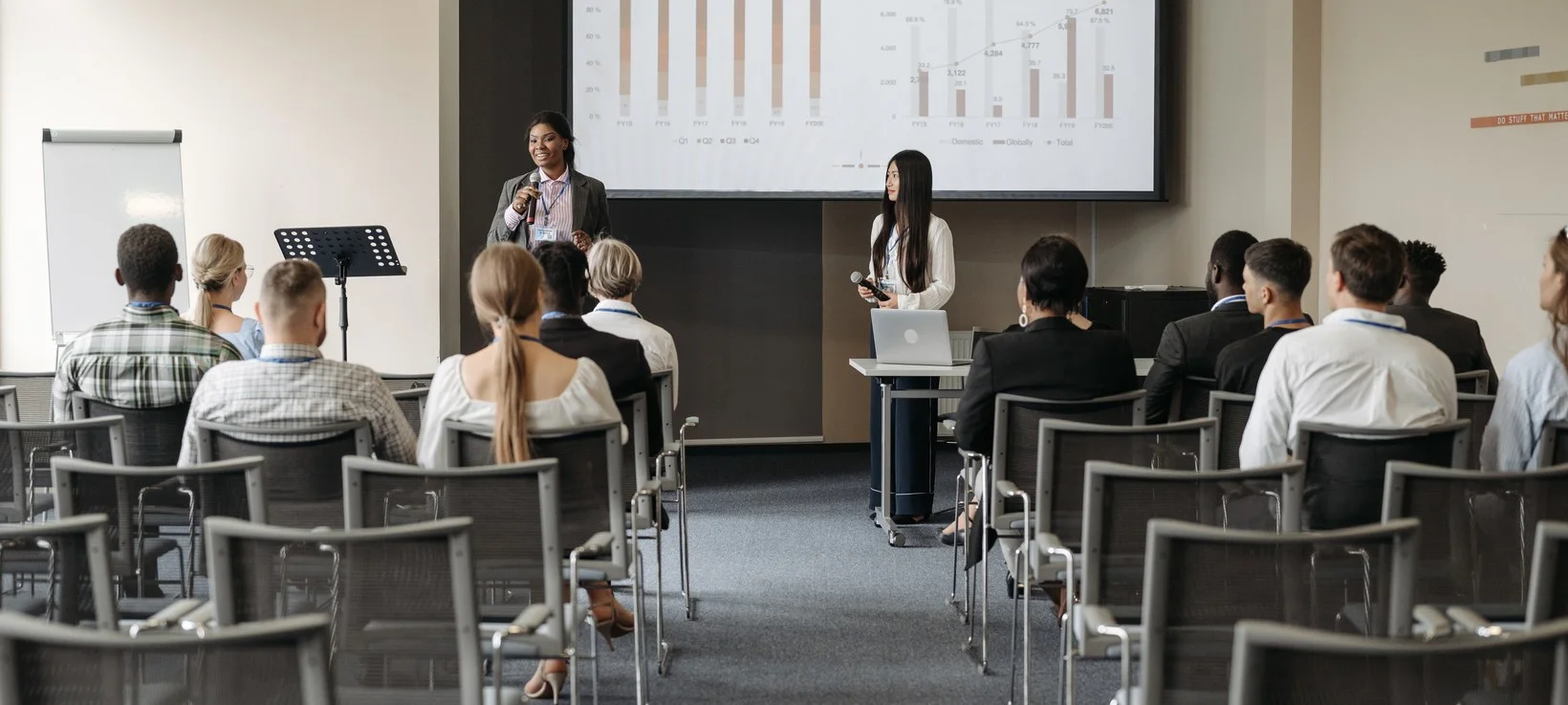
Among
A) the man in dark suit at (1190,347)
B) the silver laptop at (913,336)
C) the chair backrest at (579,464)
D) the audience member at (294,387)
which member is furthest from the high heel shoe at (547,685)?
the silver laptop at (913,336)

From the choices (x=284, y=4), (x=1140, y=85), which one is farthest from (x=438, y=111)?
(x=1140, y=85)

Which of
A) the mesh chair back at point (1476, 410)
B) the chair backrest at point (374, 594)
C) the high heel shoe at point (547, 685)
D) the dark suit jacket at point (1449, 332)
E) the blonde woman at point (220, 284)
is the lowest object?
the high heel shoe at point (547, 685)

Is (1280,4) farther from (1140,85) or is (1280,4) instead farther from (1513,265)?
(1513,265)

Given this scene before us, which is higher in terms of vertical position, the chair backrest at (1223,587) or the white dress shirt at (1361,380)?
the white dress shirt at (1361,380)

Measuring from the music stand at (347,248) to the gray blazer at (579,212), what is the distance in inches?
17.9

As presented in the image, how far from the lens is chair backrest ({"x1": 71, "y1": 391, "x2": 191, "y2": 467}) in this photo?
3.24m

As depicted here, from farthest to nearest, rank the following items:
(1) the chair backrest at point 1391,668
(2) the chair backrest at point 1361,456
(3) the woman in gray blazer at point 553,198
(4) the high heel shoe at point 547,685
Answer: (3) the woman in gray blazer at point 553,198, (4) the high heel shoe at point 547,685, (2) the chair backrest at point 1361,456, (1) the chair backrest at point 1391,668

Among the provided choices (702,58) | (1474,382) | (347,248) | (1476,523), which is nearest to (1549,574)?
(1476,523)

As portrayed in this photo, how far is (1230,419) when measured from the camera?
3.19 metres

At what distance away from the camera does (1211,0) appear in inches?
259

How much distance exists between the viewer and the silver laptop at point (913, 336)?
482cm

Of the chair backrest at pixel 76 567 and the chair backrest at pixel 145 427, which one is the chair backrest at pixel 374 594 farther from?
the chair backrest at pixel 145 427

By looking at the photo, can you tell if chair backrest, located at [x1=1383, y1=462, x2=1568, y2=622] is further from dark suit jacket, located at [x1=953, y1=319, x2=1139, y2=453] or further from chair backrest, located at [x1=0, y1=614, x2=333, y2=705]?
chair backrest, located at [x1=0, y1=614, x2=333, y2=705]

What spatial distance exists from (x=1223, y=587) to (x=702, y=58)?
520 cm
